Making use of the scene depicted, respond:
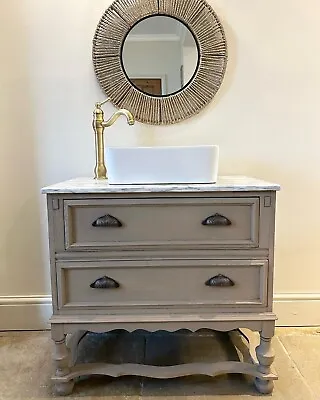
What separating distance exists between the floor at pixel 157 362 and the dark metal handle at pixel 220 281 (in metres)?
0.42

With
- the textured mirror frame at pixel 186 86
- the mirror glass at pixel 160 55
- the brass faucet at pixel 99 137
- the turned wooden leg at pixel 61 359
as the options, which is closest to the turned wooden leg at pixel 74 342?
the turned wooden leg at pixel 61 359

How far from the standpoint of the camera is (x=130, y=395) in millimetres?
1486

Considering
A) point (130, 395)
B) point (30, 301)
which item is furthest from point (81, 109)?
point (130, 395)

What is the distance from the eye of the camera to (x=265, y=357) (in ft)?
4.83

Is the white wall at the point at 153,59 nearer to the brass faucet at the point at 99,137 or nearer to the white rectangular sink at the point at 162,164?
the brass faucet at the point at 99,137

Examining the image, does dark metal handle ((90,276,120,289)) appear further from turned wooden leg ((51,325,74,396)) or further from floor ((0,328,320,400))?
floor ((0,328,320,400))

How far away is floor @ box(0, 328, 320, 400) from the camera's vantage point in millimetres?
1498

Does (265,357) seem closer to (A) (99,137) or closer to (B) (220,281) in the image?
(B) (220,281)

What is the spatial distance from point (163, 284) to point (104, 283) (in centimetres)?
21

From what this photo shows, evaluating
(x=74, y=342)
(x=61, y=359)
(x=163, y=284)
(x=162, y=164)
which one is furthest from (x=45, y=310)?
(x=162, y=164)

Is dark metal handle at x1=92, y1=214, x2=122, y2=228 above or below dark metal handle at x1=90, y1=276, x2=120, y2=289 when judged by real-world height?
above

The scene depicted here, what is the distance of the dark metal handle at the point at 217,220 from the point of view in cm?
142

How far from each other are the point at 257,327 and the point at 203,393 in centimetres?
32

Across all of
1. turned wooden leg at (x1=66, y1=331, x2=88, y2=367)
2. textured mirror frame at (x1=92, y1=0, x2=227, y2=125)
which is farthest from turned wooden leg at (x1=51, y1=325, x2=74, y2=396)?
textured mirror frame at (x1=92, y1=0, x2=227, y2=125)
